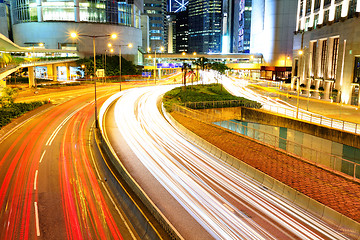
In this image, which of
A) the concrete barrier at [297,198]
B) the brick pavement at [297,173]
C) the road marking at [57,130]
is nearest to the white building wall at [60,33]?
the road marking at [57,130]

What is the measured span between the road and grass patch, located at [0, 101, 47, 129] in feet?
9.46

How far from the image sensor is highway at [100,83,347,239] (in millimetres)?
11180

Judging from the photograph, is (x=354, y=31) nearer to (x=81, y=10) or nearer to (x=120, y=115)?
(x=120, y=115)

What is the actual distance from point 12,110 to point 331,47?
46351mm

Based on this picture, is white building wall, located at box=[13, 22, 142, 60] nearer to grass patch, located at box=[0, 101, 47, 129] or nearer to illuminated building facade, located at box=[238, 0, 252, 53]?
grass patch, located at box=[0, 101, 47, 129]

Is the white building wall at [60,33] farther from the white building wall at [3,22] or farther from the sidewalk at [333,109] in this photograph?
the sidewalk at [333,109]

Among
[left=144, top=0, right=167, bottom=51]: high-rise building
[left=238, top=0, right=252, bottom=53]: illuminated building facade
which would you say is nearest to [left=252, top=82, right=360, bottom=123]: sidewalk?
[left=238, top=0, right=252, bottom=53]: illuminated building facade

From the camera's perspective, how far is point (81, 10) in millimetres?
90062

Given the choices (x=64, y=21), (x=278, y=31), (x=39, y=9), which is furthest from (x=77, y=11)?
(x=278, y=31)

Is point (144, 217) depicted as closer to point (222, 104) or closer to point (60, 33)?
point (222, 104)

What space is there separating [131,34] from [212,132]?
269ft

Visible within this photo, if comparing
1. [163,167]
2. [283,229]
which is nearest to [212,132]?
[163,167]

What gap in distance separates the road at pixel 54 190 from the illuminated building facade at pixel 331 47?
3428 centimetres

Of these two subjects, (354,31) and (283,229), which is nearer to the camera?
(283,229)
